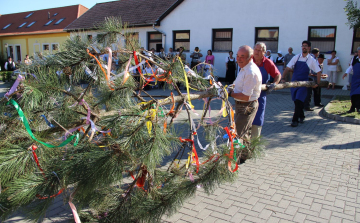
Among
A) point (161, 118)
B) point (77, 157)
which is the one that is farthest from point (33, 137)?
point (161, 118)

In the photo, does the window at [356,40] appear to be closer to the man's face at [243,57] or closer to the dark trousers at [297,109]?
the dark trousers at [297,109]

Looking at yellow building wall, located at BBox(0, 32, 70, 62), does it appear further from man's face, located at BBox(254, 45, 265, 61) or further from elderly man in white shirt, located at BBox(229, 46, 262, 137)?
elderly man in white shirt, located at BBox(229, 46, 262, 137)

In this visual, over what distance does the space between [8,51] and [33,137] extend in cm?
3354

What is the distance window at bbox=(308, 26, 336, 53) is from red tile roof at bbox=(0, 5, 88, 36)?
1985 cm

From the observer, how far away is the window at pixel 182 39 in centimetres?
1703

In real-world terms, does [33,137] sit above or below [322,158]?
above

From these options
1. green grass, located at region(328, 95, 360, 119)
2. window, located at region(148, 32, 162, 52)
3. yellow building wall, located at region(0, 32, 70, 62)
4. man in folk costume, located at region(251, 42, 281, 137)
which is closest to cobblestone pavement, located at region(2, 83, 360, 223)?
man in folk costume, located at region(251, 42, 281, 137)

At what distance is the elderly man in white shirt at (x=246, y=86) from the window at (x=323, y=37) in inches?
449

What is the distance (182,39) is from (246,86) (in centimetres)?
1425

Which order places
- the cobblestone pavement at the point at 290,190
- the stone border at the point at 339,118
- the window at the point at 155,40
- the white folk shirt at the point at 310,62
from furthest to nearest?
the window at the point at 155,40 → the stone border at the point at 339,118 → the white folk shirt at the point at 310,62 → the cobblestone pavement at the point at 290,190

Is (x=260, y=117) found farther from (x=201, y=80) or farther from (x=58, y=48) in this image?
(x=58, y=48)

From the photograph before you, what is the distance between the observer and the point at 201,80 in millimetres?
3244

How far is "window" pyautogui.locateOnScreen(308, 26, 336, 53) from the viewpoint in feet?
43.5

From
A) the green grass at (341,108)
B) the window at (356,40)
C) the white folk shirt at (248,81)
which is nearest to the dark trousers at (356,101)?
the green grass at (341,108)
